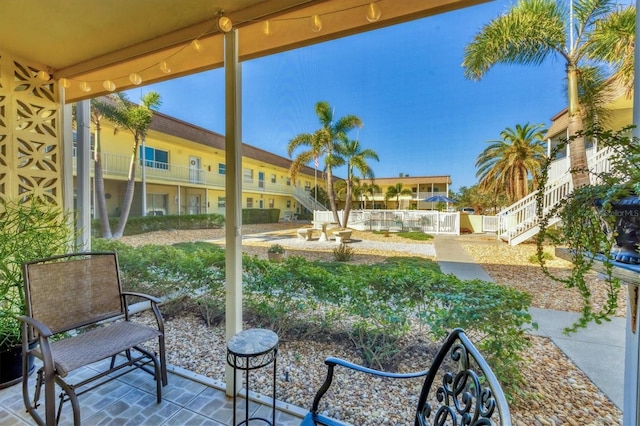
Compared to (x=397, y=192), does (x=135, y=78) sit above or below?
above

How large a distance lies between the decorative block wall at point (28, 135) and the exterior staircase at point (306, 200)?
2.48 m

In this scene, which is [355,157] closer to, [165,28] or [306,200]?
[306,200]

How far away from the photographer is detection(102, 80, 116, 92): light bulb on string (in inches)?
97.7

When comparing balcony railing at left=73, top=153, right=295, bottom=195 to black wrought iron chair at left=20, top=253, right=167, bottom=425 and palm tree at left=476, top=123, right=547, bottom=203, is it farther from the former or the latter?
palm tree at left=476, top=123, right=547, bottom=203

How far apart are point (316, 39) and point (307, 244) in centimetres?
150

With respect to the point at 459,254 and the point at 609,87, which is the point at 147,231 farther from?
the point at 609,87

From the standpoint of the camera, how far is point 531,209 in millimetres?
1489

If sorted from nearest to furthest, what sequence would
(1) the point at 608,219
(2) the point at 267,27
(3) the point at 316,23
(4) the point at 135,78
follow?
(1) the point at 608,219 → (3) the point at 316,23 → (2) the point at 267,27 → (4) the point at 135,78

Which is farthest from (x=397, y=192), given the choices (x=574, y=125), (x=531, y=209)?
(x=574, y=125)

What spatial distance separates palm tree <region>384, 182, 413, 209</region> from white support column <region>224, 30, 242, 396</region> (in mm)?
1058

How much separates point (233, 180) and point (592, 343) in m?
2.35

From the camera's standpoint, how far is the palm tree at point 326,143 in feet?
6.47

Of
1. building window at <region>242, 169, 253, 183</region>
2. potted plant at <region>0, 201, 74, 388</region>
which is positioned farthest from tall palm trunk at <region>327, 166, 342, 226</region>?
potted plant at <region>0, 201, 74, 388</region>

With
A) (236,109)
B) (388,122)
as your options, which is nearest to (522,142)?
(388,122)
